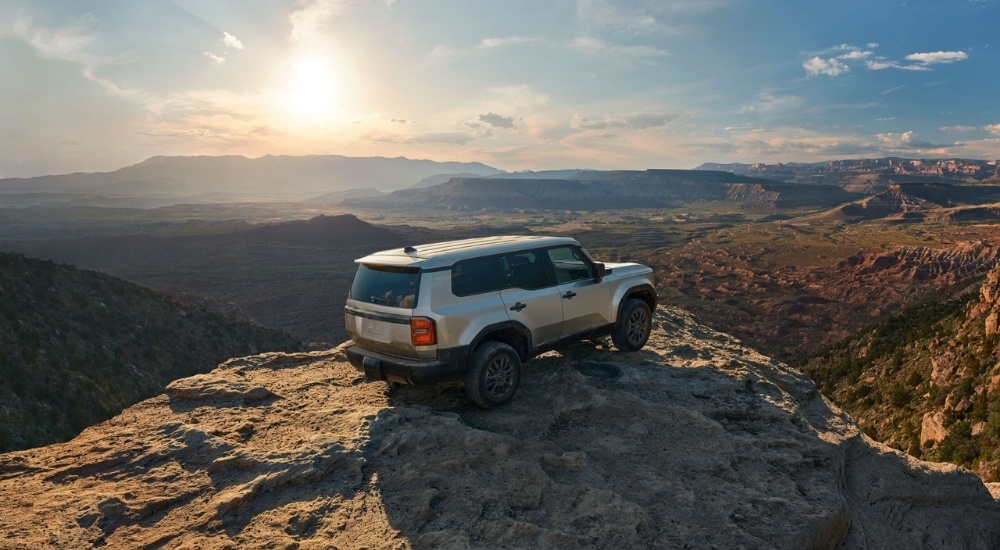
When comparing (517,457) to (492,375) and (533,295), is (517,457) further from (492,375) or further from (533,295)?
(533,295)

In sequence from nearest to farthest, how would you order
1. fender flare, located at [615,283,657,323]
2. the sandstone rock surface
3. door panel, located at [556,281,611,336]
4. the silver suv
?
the sandstone rock surface → the silver suv → door panel, located at [556,281,611,336] → fender flare, located at [615,283,657,323]

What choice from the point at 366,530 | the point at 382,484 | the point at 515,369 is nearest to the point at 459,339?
the point at 515,369

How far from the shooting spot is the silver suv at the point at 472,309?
235 inches

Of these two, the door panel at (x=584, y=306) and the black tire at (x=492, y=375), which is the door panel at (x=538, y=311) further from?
the black tire at (x=492, y=375)

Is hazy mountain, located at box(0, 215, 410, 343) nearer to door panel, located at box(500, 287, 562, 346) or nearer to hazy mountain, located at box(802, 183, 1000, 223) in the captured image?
door panel, located at box(500, 287, 562, 346)

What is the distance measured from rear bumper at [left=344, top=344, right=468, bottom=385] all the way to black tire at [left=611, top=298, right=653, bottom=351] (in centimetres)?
316

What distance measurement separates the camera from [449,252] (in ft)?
21.3

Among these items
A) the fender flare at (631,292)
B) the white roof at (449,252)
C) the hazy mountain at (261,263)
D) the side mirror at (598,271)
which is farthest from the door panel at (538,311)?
the hazy mountain at (261,263)

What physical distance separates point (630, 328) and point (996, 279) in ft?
58.0

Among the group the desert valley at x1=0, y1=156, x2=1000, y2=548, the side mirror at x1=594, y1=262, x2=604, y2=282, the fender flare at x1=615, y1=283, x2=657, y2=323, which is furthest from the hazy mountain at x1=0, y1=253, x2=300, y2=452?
the fender flare at x1=615, y1=283, x2=657, y2=323

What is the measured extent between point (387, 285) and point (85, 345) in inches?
694

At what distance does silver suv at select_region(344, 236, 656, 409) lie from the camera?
598cm

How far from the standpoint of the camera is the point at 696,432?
20.2 feet

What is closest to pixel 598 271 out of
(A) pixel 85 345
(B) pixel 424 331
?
(B) pixel 424 331
